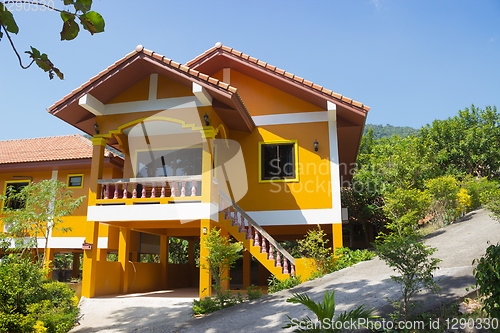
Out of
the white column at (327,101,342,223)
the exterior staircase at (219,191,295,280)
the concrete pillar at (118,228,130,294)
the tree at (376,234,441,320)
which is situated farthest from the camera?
the concrete pillar at (118,228,130,294)

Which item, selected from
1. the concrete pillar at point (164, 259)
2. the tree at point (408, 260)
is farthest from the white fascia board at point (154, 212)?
the tree at point (408, 260)

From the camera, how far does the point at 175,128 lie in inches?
455

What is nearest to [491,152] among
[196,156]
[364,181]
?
[364,181]

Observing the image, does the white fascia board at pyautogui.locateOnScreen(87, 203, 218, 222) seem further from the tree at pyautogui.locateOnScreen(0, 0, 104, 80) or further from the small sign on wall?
the tree at pyautogui.locateOnScreen(0, 0, 104, 80)

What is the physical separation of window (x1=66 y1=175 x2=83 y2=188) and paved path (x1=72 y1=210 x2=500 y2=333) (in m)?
6.37

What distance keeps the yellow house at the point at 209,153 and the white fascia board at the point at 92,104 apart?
4 centimetres

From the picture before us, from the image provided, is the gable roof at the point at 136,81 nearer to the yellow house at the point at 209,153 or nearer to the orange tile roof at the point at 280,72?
the yellow house at the point at 209,153

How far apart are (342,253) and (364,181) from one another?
20.6ft

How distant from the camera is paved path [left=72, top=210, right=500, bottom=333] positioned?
6.39 meters

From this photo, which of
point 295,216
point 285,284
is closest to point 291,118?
point 295,216

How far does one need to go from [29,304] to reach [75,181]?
8747 mm

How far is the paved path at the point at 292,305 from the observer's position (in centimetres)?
639

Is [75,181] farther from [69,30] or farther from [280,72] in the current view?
[69,30]

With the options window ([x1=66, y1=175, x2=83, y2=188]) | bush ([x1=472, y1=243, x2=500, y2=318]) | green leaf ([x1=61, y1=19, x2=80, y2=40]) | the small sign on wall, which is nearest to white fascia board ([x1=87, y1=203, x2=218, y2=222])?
the small sign on wall
